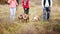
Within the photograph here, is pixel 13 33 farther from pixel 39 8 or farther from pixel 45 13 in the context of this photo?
pixel 39 8

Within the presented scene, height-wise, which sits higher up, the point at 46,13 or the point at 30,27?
the point at 46,13

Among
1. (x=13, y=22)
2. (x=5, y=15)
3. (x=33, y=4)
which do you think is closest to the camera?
(x=13, y=22)

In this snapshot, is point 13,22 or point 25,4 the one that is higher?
point 25,4

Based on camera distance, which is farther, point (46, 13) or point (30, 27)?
point (46, 13)

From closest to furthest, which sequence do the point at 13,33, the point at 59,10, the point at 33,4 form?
the point at 13,33, the point at 59,10, the point at 33,4

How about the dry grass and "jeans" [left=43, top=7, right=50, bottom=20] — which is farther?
"jeans" [left=43, top=7, right=50, bottom=20]

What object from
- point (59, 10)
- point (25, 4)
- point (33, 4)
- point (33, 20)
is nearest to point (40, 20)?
point (33, 20)

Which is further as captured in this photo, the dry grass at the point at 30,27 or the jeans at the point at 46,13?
the jeans at the point at 46,13

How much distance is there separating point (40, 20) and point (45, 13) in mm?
553

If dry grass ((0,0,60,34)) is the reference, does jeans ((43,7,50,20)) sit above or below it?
above

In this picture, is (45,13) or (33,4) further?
(33,4)

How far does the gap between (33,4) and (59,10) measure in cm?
249

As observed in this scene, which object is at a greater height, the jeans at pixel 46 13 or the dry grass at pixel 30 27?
the jeans at pixel 46 13

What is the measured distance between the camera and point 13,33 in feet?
40.8
